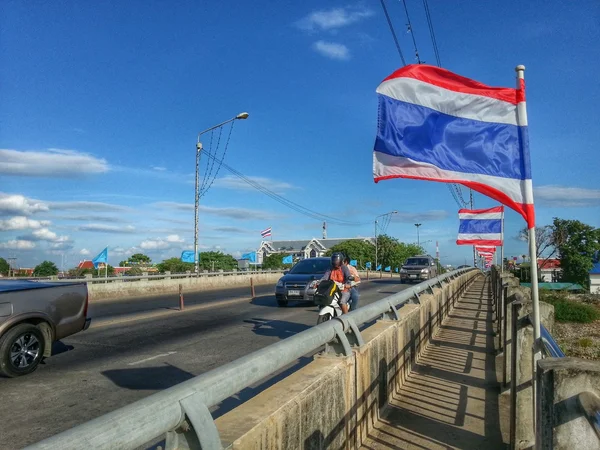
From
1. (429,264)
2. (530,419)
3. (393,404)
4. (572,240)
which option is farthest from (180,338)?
(572,240)

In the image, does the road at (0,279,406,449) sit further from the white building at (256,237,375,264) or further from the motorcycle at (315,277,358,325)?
the white building at (256,237,375,264)

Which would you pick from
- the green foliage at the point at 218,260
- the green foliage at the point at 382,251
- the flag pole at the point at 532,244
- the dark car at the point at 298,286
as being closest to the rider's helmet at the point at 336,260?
the flag pole at the point at 532,244

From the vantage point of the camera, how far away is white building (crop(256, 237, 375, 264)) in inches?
4547

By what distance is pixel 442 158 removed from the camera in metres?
5.54

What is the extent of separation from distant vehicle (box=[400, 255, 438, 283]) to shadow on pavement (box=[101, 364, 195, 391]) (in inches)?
1148

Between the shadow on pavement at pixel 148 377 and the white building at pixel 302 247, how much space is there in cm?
9942

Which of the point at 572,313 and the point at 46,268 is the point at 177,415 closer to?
the point at 572,313

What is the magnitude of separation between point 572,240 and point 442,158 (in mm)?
95262

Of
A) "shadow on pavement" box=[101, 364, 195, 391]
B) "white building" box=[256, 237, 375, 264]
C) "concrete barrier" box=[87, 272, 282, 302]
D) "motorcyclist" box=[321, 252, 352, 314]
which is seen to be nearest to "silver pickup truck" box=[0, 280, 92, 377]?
"shadow on pavement" box=[101, 364, 195, 391]

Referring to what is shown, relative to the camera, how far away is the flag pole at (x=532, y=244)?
13.1ft

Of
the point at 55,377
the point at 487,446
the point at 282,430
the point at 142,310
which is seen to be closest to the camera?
the point at 282,430

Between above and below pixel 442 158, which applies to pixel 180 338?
below

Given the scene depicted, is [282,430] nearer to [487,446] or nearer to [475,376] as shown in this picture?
[487,446]

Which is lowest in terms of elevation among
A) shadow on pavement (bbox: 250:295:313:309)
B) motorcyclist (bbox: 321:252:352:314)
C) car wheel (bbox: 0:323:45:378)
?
shadow on pavement (bbox: 250:295:313:309)
